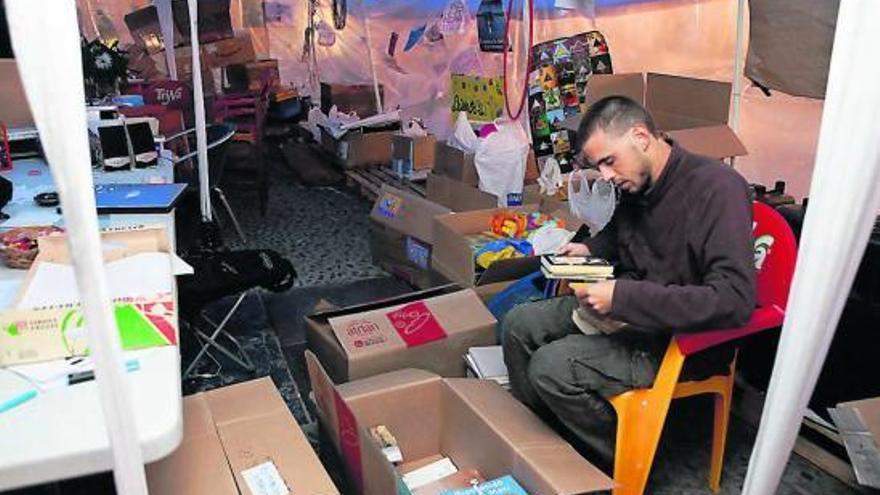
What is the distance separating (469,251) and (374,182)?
242cm

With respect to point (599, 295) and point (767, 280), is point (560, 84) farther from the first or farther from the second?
point (599, 295)

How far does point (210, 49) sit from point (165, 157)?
5079mm

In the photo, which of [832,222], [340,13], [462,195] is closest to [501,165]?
[462,195]

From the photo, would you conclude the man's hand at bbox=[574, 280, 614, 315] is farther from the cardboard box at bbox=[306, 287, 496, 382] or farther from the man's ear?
the cardboard box at bbox=[306, 287, 496, 382]

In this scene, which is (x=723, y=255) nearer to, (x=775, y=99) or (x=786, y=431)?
(x=786, y=431)

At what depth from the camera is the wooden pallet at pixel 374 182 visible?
4.70 meters

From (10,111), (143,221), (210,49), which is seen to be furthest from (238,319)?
(210,49)

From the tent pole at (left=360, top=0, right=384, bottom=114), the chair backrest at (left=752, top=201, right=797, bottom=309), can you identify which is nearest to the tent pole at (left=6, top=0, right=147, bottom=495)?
the chair backrest at (left=752, top=201, right=797, bottom=309)

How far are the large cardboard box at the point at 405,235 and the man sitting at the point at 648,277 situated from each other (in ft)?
3.91

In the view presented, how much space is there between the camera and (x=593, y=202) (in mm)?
3025

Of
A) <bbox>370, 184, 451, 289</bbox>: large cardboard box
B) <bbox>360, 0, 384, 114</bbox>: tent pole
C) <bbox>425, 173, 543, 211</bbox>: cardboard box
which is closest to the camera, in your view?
<bbox>370, 184, 451, 289</bbox>: large cardboard box

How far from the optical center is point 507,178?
3.64 meters

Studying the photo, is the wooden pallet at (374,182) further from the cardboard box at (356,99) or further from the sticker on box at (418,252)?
the sticker on box at (418,252)

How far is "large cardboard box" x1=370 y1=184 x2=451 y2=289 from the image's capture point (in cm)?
319
